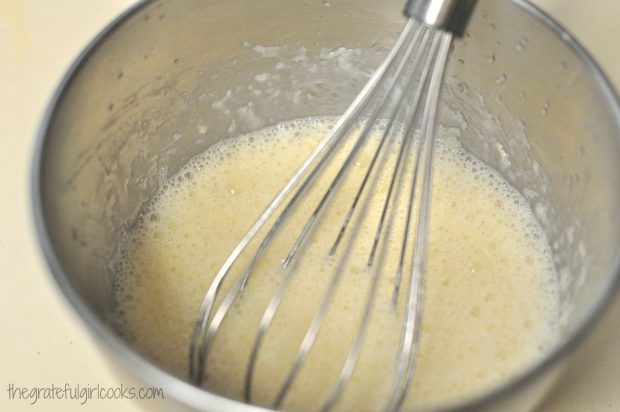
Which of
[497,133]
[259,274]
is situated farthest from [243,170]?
[497,133]

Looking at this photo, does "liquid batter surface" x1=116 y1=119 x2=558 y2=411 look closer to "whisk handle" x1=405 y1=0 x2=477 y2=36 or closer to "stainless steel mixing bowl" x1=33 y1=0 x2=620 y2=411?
"stainless steel mixing bowl" x1=33 y1=0 x2=620 y2=411

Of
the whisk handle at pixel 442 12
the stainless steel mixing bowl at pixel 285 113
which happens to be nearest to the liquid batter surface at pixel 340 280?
the stainless steel mixing bowl at pixel 285 113

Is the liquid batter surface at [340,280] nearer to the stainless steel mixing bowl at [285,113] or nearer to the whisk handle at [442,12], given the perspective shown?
the stainless steel mixing bowl at [285,113]

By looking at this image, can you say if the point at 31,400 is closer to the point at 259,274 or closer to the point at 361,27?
the point at 259,274

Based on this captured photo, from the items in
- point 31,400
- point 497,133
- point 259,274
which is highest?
point 497,133

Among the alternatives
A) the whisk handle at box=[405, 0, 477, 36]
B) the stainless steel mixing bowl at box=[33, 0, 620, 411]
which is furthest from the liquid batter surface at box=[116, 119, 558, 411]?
the whisk handle at box=[405, 0, 477, 36]

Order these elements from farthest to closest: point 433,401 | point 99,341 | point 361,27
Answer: point 361,27 < point 433,401 < point 99,341
